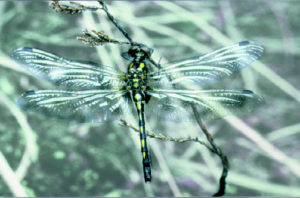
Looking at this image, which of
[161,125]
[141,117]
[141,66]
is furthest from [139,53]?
[161,125]

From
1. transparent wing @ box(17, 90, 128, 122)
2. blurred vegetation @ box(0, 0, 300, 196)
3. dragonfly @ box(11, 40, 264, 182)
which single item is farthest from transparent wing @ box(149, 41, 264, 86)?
blurred vegetation @ box(0, 0, 300, 196)

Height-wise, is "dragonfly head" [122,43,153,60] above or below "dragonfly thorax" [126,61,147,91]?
above

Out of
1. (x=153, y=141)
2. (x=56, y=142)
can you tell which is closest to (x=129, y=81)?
(x=153, y=141)

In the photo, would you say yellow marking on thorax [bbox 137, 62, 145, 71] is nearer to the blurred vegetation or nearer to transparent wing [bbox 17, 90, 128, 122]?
transparent wing [bbox 17, 90, 128, 122]

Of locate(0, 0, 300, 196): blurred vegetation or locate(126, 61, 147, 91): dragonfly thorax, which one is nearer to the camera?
locate(126, 61, 147, 91): dragonfly thorax

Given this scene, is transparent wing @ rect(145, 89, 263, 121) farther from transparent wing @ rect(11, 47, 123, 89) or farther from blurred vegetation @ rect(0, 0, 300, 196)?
blurred vegetation @ rect(0, 0, 300, 196)

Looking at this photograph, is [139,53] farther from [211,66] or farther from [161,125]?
[161,125]

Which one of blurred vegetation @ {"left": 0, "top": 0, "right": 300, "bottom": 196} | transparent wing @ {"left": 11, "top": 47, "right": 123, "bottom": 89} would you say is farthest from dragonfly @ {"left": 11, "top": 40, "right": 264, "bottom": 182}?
blurred vegetation @ {"left": 0, "top": 0, "right": 300, "bottom": 196}

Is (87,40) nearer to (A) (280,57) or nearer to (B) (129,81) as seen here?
(B) (129,81)
